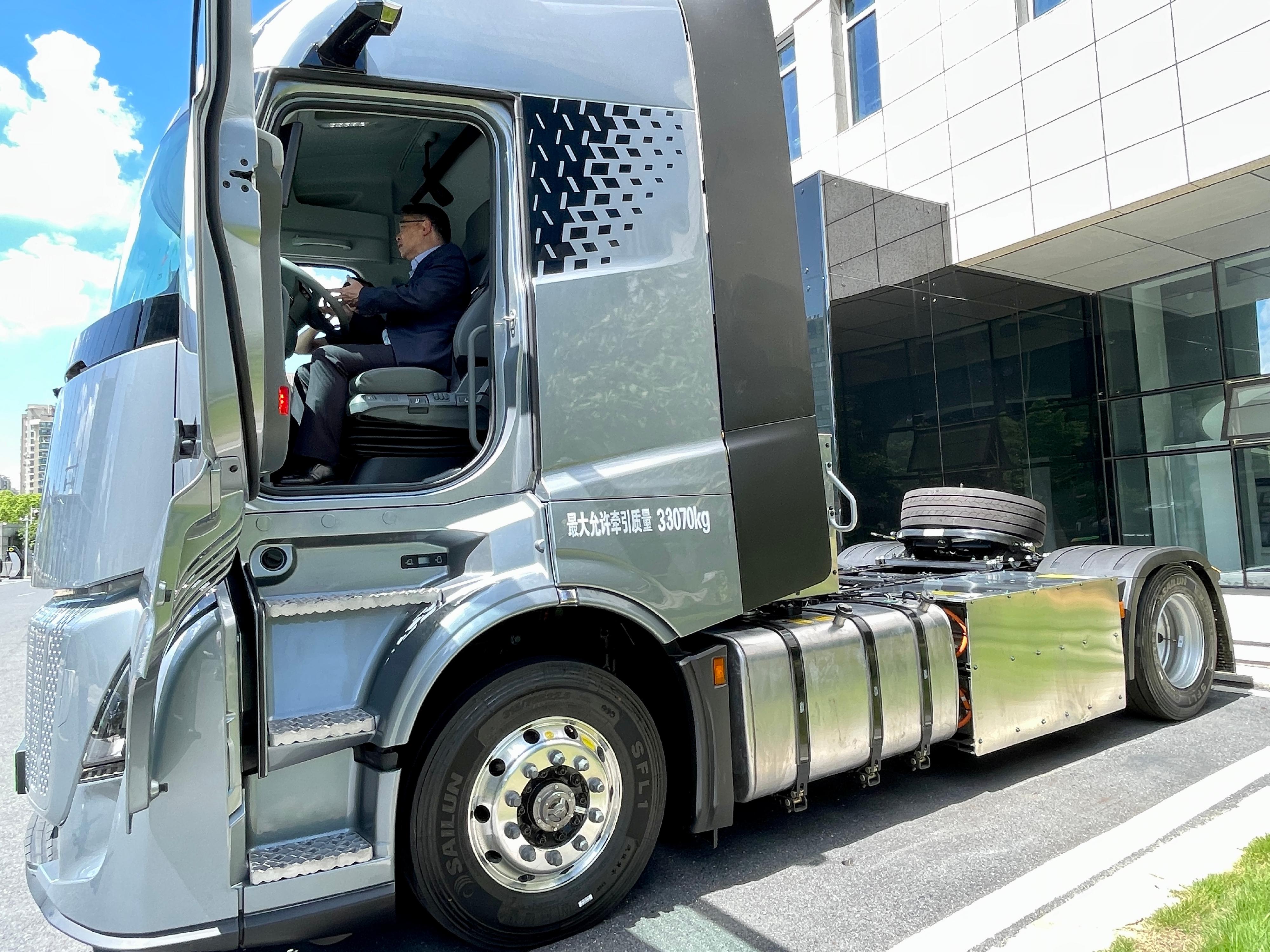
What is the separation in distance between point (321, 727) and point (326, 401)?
1.14 metres

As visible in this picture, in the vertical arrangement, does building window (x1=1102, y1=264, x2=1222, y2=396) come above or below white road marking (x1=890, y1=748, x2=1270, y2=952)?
above

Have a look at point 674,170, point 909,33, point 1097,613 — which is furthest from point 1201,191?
point 674,170

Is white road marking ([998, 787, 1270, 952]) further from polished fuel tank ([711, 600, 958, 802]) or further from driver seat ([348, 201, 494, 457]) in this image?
driver seat ([348, 201, 494, 457])

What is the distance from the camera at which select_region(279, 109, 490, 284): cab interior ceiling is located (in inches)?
131

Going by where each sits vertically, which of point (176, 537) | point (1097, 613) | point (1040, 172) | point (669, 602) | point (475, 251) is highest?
point (1040, 172)

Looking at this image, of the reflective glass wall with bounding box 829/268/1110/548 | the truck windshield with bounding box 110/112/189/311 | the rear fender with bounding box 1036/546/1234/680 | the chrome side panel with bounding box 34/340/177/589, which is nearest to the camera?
the chrome side panel with bounding box 34/340/177/589

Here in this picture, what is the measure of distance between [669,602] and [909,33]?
13.6m

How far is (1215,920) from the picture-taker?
269 centimetres

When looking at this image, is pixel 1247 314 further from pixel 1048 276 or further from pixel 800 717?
pixel 800 717

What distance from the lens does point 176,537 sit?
2.13 metres

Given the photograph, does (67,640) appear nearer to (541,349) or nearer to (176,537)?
(176,537)

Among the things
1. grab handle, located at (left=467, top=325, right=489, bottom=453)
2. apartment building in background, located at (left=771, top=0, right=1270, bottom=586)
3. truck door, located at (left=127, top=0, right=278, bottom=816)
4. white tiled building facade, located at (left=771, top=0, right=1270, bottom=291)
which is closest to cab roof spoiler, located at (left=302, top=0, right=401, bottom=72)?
truck door, located at (left=127, top=0, right=278, bottom=816)

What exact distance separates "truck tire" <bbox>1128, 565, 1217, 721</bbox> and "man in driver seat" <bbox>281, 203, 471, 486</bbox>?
4.56 metres

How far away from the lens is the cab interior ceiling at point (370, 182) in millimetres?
3320
